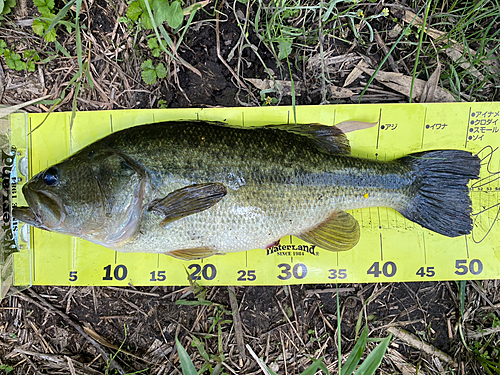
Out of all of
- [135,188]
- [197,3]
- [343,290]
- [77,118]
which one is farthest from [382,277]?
[77,118]

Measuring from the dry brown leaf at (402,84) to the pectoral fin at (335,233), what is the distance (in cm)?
137

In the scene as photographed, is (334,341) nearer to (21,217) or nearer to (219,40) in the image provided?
(21,217)

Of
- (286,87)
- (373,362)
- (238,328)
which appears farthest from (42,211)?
(373,362)

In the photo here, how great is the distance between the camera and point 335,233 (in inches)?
109

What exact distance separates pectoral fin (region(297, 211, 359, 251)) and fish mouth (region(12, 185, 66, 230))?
190 centimetres

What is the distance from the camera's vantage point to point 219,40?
3.03m

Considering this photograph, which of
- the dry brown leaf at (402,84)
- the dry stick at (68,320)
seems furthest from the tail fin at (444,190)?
the dry stick at (68,320)

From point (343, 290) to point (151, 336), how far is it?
1.89 metres

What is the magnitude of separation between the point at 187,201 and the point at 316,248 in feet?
4.57

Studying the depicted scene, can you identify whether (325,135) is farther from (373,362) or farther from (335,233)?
(373,362)

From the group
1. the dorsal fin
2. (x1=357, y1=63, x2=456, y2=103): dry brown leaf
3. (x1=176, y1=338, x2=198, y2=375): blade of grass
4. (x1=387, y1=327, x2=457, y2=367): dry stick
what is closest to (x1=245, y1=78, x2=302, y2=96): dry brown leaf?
the dorsal fin

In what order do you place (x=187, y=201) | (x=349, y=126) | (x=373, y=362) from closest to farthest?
(x=373, y=362) < (x=187, y=201) < (x=349, y=126)

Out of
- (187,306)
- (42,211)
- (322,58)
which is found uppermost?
(322,58)

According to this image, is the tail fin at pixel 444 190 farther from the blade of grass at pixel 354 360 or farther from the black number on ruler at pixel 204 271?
the black number on ruler at pixel 204 271
